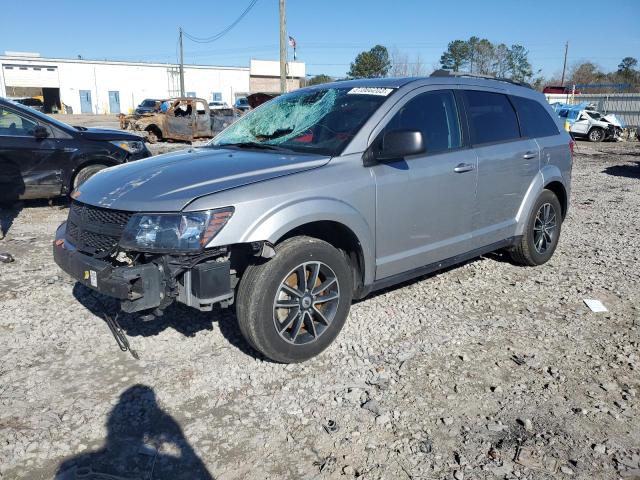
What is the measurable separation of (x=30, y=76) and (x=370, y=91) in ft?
216

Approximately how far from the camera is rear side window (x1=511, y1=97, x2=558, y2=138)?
17.4 feet

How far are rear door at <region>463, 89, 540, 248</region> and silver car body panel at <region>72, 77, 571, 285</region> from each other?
0.05ft

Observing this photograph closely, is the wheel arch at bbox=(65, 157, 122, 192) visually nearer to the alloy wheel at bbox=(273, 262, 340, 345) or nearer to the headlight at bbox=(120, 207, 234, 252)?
the headlight at bbox=(120, 207, 234, 252)

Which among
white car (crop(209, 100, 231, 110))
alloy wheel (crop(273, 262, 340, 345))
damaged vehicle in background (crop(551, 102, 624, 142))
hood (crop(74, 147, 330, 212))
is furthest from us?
white car (crop(209, 100, 231, 110))

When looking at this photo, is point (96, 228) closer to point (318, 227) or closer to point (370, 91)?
point (318, 227)

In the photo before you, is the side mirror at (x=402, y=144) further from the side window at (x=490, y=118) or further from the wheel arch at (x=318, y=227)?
the side window at (x=490, y=118)

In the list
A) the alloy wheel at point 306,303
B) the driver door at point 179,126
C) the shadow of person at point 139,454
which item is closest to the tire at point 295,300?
the alloy wheel at point 306,303

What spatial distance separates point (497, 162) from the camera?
4770 millimetres

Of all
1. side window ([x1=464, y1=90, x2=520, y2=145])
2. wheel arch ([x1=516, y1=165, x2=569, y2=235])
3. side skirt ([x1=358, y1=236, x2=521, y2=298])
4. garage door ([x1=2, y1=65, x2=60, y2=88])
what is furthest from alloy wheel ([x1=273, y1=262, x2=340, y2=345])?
garage door ([x1=2, y1=65, x2=60, y2=88])

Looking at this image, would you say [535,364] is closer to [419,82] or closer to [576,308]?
[576,308]

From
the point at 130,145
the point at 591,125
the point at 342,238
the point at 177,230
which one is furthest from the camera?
the point at 591,125

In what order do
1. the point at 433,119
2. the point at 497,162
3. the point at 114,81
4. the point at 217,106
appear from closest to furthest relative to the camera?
the point at 433,119
the point at 497,162
the point at 217,106
the point at 114,81

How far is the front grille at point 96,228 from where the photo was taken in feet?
10.9

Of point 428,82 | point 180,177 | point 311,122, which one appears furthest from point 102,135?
point 428,82
